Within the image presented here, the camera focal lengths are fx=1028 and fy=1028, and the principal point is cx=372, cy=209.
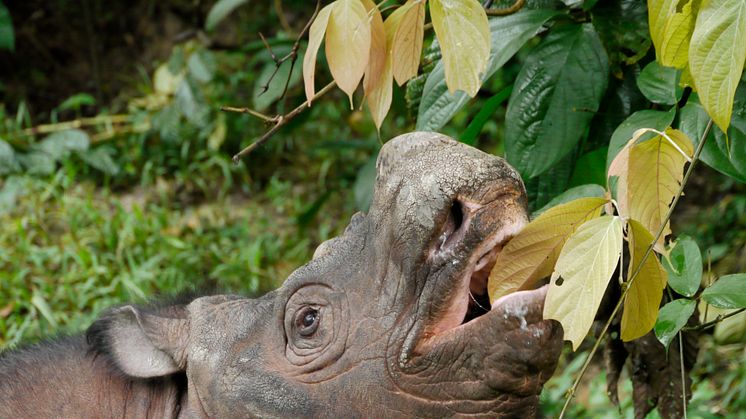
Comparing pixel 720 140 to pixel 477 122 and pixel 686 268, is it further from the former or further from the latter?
pixel 477 122

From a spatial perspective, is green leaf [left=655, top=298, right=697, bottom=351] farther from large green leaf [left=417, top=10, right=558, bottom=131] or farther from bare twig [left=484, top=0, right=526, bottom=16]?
bare twig [left=484, top=0, right=526, bottom=16]

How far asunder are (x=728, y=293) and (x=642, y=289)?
0.53 m

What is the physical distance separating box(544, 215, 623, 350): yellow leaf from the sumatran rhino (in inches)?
11.0

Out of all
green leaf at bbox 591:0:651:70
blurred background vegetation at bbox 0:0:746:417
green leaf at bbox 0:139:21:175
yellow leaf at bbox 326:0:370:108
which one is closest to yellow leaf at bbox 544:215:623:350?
yellow leaf at bbox 326:0:370:108

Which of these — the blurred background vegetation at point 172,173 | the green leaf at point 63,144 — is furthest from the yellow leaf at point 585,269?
the green leaf at point 63,144

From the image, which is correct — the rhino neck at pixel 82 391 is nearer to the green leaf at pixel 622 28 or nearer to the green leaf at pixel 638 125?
the green leaf at pixel 638 125

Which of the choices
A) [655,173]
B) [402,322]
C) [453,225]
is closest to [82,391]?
[402,322]

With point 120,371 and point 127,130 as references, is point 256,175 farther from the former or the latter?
point 120,371

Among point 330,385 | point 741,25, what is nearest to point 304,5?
point 330,385

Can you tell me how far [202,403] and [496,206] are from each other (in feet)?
3.92

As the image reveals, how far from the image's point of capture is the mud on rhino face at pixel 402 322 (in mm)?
2432

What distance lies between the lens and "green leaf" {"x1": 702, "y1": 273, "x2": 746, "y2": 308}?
2.68 m

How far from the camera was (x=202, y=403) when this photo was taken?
3.09 metres

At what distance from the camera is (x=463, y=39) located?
7.89ft
